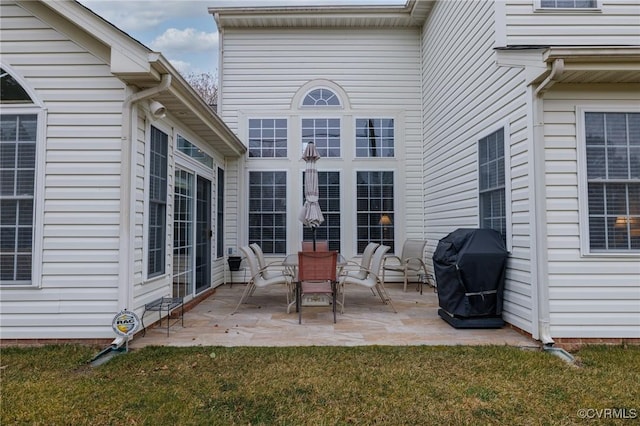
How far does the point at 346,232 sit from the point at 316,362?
4921mm

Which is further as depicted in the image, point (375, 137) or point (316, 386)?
point (375, 137)

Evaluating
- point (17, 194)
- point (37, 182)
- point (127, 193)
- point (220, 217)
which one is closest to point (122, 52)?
point (127, 193)

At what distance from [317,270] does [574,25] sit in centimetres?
428

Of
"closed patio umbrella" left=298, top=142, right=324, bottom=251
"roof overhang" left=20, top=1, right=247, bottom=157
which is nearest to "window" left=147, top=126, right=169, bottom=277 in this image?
A: "roof overhang" left=20, top=1, right=247, bottom=157

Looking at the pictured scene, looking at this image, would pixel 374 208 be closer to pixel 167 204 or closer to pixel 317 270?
pixel 317 270

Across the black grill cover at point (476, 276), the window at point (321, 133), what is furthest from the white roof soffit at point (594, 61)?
the window at point (321, 133)

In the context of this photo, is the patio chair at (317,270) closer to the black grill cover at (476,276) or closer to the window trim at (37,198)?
the black grill cover at (476,276)

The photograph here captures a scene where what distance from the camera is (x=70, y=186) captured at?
146 inches

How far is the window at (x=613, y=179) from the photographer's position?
149 inches

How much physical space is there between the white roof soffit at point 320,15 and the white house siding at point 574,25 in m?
3.84

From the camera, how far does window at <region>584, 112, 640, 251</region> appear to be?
12.4ft

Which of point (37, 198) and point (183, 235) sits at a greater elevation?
point (37, 198)

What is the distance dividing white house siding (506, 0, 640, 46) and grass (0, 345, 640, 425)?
3.44 m

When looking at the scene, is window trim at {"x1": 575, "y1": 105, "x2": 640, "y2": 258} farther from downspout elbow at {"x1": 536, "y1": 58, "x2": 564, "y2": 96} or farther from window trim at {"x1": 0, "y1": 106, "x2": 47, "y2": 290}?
window trim at {"x1": 0, "y1": 106, "x2": 47, "y2": 290}
